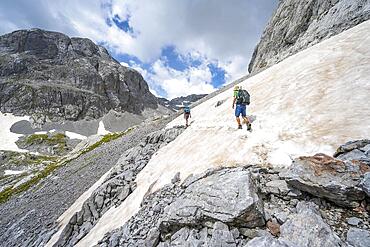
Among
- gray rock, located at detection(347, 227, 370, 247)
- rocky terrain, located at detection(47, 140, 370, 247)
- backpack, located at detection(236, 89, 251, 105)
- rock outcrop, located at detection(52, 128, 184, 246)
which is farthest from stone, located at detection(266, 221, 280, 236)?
rock outcrop, located at detection(52, 128, 184, 246)

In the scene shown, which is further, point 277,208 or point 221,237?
point 277,208

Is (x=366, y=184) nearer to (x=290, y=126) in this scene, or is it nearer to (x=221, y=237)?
(x=221, y=237)

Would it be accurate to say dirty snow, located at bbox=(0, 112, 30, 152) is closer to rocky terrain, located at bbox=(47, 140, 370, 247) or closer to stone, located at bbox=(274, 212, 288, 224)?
rocky terrain, located at bbox=(47, 140, 370, 247)

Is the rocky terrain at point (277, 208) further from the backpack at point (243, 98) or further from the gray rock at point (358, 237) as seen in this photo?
the backpack at point (243, 98)

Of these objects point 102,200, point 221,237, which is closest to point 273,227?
point 221,237

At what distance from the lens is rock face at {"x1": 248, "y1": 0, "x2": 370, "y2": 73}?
40359mm

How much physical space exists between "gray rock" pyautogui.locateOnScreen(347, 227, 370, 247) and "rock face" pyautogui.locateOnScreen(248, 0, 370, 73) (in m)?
38.5

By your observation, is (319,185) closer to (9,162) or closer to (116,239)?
(116,239)

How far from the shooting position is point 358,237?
6.71m

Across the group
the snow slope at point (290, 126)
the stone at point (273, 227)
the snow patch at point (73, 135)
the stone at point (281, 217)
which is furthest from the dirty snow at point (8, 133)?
the stone at point (281, 217)

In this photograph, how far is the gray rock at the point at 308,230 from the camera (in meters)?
6.77

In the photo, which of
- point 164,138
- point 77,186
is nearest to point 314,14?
point 164,138

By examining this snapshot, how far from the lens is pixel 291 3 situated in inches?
2899

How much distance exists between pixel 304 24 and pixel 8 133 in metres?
179
